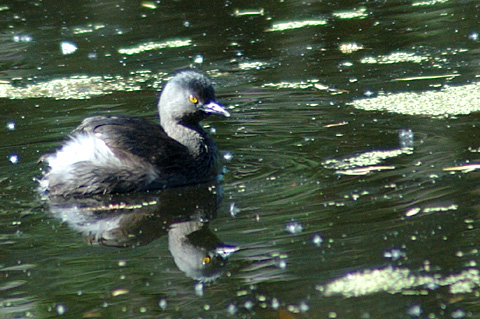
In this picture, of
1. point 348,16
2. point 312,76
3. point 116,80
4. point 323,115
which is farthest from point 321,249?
point 348,16


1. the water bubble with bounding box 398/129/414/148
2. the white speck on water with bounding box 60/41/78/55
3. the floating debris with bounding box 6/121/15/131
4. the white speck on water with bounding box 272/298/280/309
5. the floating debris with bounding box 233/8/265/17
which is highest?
the white speck on water with bounding box 272/298/280/309

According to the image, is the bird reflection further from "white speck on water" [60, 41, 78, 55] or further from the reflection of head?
"white speck on water" [60, 41, 78, 55]

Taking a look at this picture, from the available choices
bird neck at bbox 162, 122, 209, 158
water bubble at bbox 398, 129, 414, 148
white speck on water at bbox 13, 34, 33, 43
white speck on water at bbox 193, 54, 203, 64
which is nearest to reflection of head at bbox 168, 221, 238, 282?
bird neck at bbox 162, 122, 209, 158

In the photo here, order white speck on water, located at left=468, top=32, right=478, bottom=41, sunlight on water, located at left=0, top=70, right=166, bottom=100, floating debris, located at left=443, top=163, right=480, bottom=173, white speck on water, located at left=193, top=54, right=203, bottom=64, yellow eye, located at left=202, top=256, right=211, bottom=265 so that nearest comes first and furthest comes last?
yellow eye, located at left=202, top=256, right=211, bottom=265
floating debris, located at left=443, top=163, right=480, bottom=173
sunlight on water, located at left=0, top=70, right=166, bottom=100
white speck on water, located at left=468, top=32, right=478, bottom=41
white speck on water, located at left=193, top=54, right=203, bottom=64

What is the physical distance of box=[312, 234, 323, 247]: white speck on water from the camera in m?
4.68

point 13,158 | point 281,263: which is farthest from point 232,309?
point 13,158

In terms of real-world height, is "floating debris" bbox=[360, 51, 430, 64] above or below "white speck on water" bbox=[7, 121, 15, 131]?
below

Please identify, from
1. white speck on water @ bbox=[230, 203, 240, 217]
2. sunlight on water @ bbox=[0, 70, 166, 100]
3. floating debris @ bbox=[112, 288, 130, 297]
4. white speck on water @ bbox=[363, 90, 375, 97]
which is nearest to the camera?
floating debris @ bbox=[112, 288, 130, 297]

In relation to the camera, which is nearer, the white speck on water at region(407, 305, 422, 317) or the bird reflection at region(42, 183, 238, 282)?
the white speck on water at region(407, 305, 422, 317)

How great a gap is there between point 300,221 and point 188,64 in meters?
4.78

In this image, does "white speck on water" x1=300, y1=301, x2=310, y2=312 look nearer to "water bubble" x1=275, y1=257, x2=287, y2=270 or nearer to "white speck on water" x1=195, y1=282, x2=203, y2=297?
"water bubble" x1=275, y1=257, x2=287, y2=270

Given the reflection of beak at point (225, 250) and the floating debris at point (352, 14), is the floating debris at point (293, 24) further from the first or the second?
the reflection of beak at point (225, 250)

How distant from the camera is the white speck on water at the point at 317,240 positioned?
15.3ft

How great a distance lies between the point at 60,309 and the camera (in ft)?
13.8
